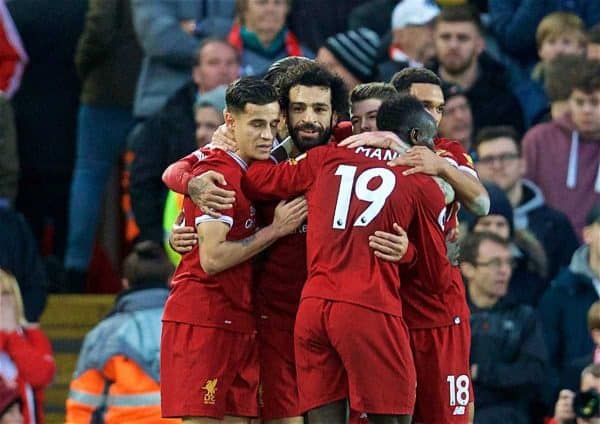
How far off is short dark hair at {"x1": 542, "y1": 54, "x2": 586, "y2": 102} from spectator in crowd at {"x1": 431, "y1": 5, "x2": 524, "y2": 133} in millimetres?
385

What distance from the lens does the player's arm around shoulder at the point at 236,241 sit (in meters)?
8.71

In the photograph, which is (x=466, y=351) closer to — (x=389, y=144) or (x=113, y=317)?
(x=389, y=144)

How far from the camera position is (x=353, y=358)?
8414mm

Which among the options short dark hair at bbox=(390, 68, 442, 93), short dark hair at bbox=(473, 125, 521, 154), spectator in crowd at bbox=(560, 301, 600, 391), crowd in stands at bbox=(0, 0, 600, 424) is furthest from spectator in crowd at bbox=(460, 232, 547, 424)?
short dark hair at bbox=(390, 68, 442, 93)

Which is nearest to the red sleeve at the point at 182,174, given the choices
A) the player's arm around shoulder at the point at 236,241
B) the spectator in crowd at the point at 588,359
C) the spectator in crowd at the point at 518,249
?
the player's arm around shoulder at the point at 236,241

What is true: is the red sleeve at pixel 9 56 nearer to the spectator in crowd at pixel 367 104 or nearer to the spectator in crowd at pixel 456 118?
the spectator in crowd at pixel 456 118

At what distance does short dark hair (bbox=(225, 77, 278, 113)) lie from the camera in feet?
28.7

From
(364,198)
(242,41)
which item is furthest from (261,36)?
(364,198)

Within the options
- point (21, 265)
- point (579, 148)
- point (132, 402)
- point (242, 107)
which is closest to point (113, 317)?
point (132, 402)

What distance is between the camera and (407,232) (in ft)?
28.6

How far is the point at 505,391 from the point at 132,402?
6.79ft

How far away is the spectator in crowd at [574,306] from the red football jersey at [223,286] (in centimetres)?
301

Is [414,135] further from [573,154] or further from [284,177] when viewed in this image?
[573,154]

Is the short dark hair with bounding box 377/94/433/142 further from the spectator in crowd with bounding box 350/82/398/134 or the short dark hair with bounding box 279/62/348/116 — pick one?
the short dark hair with bounding box 279/62/348/116
